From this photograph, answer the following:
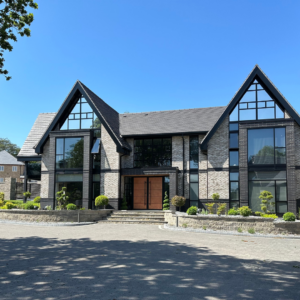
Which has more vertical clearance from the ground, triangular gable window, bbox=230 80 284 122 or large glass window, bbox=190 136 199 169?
triangular gable window, bbox=230 80 284 122

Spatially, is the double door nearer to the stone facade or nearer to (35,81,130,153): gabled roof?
(35,81,130,153): gabled roof

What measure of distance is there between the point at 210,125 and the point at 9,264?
688 inches

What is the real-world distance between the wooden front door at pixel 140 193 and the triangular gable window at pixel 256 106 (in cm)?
828

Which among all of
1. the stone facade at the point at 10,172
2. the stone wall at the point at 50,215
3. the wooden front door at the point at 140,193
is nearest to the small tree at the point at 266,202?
the wooden front door at the point at 140,193

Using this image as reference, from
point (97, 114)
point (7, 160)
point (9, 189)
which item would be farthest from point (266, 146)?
point (7, 160)

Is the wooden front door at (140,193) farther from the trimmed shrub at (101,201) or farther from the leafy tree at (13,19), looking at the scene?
the leafy tree at (13,19)

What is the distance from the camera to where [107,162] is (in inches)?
897

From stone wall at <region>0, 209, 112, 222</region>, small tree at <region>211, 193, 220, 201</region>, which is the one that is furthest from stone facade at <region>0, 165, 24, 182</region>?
small tree at <region>211, 193, 220, 201</region>

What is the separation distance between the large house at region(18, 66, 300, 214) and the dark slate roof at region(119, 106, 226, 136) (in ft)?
0.25

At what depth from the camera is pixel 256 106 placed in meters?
20.7

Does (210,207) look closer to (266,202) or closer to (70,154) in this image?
(266,202)

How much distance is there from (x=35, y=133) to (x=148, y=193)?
11850mm

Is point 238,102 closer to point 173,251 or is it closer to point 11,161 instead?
point 173,251

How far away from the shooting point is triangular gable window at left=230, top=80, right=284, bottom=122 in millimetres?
20469
